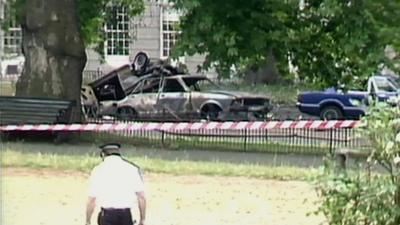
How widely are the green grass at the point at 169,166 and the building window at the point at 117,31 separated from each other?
46.5 feet

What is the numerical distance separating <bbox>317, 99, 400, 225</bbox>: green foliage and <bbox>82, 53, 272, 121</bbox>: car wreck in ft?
74.3

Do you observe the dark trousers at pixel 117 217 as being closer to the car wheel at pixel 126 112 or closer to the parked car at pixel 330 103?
the car wheel at pixel 126 112

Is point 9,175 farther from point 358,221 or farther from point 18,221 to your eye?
point 358,221

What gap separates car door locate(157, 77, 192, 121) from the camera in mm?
33688

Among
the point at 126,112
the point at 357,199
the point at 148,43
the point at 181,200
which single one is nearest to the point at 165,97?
the point at 126,112

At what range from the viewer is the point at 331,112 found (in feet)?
127

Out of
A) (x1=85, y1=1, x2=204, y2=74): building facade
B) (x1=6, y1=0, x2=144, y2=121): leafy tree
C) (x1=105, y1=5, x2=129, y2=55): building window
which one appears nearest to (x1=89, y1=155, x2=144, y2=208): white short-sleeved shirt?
(x1=6, y1=0, x2=144, y2=121): leafy tree

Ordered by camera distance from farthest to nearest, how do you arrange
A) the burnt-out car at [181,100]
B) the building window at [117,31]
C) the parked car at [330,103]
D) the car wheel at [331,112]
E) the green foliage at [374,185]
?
the car wheel at [331,112] < the parked car at [330,103] < the building window at [117,31] < the burnt-out car at [181,100] < the green foliage at [374,185]

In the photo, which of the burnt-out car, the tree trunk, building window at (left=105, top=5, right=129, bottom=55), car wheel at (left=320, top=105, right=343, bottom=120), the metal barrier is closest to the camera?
the metal barrier

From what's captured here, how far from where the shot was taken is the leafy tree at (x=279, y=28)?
24.0 metres

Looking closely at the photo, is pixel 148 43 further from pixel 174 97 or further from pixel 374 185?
pixel 374 185

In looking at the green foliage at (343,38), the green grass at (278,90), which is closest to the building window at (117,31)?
the green grass at (278,90)

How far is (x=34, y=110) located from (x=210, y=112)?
8866 mm

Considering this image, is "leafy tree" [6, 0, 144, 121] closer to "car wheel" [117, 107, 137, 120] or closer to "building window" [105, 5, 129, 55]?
"car wheel" [117, 107, 137, 120]
